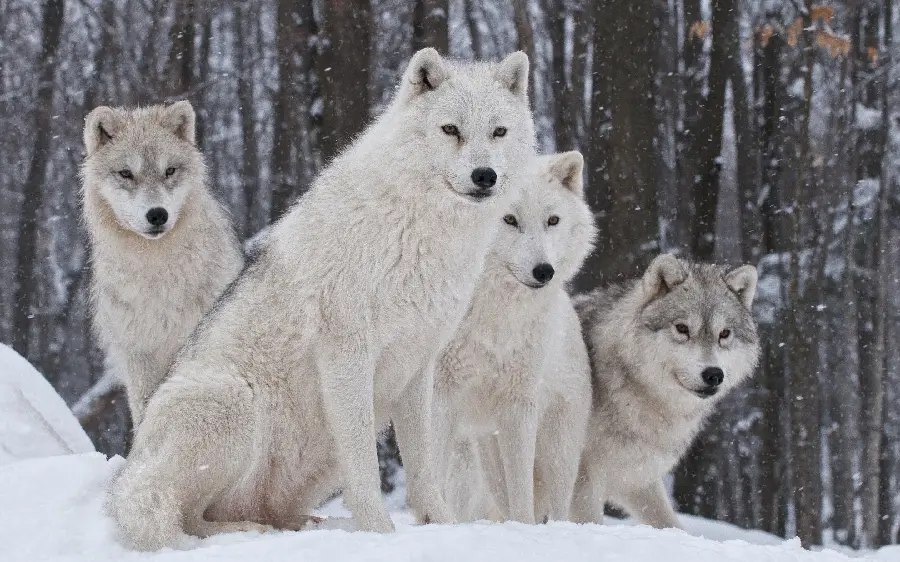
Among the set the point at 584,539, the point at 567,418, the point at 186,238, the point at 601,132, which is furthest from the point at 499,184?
the point at 601,132

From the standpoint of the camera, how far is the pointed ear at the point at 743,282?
7.25 meters

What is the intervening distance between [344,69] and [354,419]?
6.87m

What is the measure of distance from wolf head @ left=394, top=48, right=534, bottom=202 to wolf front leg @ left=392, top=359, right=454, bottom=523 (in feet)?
2.80

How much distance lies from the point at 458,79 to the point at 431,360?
48.2 inches

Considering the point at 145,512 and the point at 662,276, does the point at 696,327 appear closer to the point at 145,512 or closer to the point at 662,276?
the point at 662,276

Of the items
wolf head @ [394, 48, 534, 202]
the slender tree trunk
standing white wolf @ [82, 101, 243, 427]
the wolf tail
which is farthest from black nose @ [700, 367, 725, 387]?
the slender tree trunk

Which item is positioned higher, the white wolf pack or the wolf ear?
the wolf ear

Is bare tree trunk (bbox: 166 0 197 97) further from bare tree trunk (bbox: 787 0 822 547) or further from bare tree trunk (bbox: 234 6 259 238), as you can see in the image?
bare tree trunk (bbox: 787 0 822 547)

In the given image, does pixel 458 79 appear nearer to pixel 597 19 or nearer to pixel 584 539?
pixel 584 539

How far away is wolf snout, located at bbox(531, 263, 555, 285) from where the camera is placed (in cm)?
580

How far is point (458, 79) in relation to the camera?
15.7 ft

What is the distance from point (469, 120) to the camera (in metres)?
4.55

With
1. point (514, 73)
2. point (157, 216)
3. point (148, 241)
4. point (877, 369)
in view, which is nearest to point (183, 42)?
point (148, 241)

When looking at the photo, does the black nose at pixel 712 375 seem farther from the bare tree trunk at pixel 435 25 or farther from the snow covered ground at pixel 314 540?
the bare tree trunk at pixel 435 25
